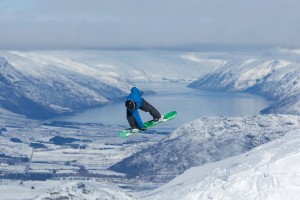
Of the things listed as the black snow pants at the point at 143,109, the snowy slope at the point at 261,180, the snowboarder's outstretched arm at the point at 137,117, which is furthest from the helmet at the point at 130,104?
the snowy slope at the point at 261,180

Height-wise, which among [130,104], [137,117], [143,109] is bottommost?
[137,117]

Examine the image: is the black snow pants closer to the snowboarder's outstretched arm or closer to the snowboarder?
the snowboarder

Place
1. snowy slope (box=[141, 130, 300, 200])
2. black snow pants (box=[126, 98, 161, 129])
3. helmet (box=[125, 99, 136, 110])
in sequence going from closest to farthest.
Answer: helmet (box=[125, 99, 136, 110])
black snow pants (box=[126, 98, 161, 129])
snowy slope (box=[141, 130, 300, 200])

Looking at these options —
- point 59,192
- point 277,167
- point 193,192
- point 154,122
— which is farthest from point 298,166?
point 59,192

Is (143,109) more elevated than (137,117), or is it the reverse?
(143,109)

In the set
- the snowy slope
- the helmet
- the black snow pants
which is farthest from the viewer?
the snowy slope

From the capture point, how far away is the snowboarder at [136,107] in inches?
1639

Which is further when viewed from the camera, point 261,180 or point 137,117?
point 261,180

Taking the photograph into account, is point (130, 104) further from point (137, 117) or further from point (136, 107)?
point (137, 117)

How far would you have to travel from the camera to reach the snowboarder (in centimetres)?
4162

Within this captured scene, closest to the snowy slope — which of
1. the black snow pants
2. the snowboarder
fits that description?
the snowboarder

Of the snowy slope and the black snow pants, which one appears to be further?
the snowy slope

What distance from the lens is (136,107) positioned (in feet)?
139

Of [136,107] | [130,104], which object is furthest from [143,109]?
[130,104]
